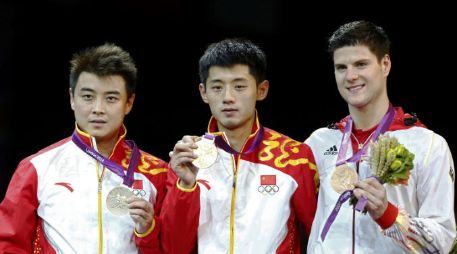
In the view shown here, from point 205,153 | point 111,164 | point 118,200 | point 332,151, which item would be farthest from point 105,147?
point 332,151

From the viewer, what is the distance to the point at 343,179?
11.4 ft

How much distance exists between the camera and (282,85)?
21.6 ft

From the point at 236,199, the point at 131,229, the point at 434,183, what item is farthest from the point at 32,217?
the point at 434,183

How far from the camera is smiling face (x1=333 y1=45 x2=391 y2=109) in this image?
363cm

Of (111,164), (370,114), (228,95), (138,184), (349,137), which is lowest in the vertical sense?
(138,184)

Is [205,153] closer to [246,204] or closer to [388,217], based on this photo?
[246,204]

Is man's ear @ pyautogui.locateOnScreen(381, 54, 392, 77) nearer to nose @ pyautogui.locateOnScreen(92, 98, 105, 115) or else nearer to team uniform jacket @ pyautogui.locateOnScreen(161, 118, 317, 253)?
team uniform jacket @ pyautogui.locateOnScreen(161, 118, 317, 253)

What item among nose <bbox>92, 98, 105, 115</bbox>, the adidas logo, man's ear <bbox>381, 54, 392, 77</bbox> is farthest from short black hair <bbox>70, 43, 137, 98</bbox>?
man's ear <bbox>381, 54, 392, 77</bbox>

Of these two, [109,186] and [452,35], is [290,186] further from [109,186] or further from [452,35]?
[452,35]

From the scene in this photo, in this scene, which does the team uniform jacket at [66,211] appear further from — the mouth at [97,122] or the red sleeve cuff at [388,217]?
the red sleeve cuff at [388,217]

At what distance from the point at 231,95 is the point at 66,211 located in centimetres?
96

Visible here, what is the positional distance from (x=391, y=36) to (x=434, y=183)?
3.18 m

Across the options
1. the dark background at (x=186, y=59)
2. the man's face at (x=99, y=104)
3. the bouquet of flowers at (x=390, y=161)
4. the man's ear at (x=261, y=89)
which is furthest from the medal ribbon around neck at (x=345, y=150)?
the dark background at (x=186, y=59)

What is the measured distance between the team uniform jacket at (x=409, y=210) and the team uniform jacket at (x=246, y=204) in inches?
4.5
